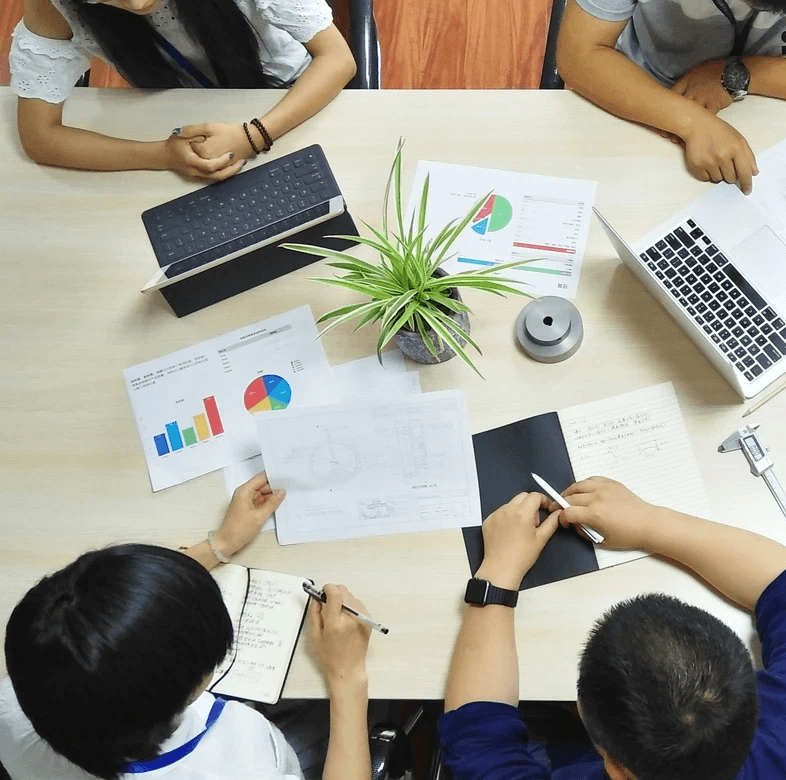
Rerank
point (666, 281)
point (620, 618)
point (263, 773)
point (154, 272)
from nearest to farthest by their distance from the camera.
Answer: point (620, 618) < point (263, 773) < point (666, 281) < point (154, 272)

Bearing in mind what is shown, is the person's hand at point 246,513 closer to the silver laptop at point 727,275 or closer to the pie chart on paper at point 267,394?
the pie chart on paper at point 267,394

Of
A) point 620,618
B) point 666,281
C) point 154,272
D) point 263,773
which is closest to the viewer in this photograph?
point 620,618

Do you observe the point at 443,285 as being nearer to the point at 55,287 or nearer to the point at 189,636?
the point at 189,636

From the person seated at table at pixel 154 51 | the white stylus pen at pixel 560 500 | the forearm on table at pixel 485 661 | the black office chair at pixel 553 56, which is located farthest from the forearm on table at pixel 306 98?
the forearm on table at pixel 485 661

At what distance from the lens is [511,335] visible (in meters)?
1.12

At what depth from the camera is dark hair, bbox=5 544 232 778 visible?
0.79 m

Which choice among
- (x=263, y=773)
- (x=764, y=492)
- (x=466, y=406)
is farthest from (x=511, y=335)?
(x=263, y=773)

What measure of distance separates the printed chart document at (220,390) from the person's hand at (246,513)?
0.20 ft

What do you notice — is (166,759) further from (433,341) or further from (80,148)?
(80,148)

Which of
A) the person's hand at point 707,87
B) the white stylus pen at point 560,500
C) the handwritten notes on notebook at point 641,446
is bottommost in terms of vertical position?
the white stylus pen at point 560,500

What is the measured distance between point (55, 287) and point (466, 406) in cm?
66

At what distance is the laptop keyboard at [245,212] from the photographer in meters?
1.16

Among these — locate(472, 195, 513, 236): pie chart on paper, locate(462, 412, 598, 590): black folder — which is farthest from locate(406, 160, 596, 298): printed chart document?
locate(462, 412, 598, 590): black folder

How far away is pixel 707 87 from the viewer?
119 centimetres
